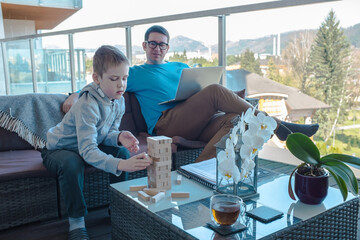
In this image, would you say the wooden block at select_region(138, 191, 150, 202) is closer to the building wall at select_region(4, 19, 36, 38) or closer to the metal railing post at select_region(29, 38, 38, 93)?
the metal railing post at select_region(29, 38, 38, 93)

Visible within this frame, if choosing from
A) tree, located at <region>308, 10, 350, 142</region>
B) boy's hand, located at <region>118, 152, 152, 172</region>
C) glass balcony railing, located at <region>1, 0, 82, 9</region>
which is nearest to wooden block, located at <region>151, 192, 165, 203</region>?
boy's hand, located at <region>118, 152, 152, 172</region>

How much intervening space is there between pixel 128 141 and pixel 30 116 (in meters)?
0.84

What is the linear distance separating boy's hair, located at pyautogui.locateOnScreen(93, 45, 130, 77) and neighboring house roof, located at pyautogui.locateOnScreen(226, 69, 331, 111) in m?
1.48

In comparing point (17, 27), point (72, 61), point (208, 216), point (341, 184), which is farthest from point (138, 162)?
point (17, 27)

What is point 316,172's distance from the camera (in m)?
1.23

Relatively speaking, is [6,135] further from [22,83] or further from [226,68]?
[22,83]

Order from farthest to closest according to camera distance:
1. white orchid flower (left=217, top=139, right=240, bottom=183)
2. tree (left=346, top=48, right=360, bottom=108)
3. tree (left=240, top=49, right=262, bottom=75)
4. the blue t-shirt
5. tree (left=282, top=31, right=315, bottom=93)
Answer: tree (left=240, top=49, right=262, bottom=75) < tree (left=282, top=31, right=315, bottom=93) < the blue t-shirt < tree (left=346, top=48, right=360, bottom=108) < white orchid flower (left=217, top=139, right=240, bottom=183)

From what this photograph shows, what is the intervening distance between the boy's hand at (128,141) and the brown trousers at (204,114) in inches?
25.2

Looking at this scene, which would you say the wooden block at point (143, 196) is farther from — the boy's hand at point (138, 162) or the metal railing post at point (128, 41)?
the metal railing post at point (128, 41)

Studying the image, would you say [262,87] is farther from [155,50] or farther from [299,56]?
[155,50]

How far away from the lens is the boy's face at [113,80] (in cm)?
169

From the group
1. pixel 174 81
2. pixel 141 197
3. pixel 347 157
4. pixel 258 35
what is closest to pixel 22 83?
pixel 174 81

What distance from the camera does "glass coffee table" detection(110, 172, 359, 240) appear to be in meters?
1.03

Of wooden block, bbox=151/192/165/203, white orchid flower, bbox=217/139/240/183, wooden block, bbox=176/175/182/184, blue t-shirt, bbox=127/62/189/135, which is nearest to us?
white orchid flower, bbox=217/139/240/183
